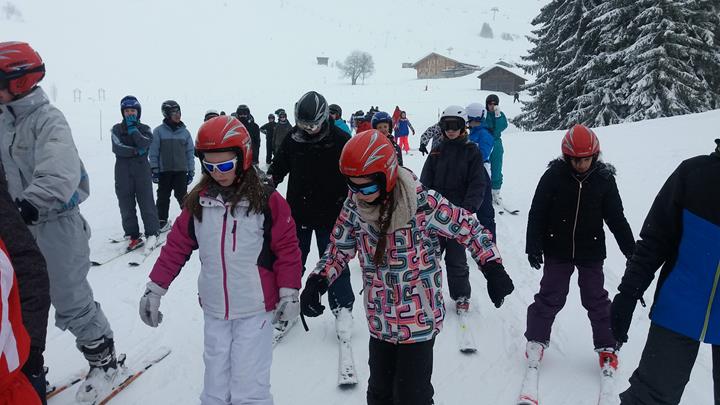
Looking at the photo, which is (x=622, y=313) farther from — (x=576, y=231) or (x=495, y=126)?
(x=495, y=126)

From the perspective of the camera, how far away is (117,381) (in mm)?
3639

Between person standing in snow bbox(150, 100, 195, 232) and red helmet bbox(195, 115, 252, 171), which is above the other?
red helmet bbox(195, 115, 252, 171)

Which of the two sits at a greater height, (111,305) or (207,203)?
A: (207,203)

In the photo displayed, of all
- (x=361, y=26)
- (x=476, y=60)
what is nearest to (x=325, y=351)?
(x=476, y=60)

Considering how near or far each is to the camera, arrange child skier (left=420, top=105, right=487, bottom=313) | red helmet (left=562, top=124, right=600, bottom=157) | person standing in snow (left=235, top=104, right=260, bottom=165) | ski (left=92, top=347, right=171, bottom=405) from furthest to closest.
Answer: person standing in snow (left=235, top=104, right=260, bottom=165)
child skier (left=420, top=105, right=487, bottom=313)
ski (left=92, top=347, right=171, bottom=405)
red helmet (left=562, top=124, right=600, bottom=157)

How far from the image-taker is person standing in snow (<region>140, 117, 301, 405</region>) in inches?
110

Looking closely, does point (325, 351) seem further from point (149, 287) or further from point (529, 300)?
point (529, 300)

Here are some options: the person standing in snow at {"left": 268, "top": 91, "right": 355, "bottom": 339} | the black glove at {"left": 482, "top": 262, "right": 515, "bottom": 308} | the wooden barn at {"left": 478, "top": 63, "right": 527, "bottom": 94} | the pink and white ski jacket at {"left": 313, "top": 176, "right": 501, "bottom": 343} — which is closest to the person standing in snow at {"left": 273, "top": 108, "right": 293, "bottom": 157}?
the person standing in snow at {"left": 268, "top": 91, "right": 355, "bottom": 339}

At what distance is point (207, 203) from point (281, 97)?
41.8 metres

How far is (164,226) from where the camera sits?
7.90m

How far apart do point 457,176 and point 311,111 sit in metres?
1.67

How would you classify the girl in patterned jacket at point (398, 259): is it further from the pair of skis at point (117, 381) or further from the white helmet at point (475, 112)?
the white helmet at point (475, 112)

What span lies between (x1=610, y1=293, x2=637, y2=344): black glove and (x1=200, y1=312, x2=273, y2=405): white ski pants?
6.63ft

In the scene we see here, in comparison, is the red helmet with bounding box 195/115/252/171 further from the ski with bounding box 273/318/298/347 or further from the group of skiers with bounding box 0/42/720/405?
the ski with bounding box 273/318/298/347
